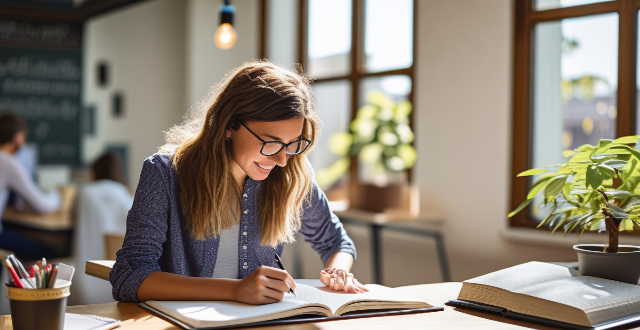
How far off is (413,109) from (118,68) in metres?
3.90

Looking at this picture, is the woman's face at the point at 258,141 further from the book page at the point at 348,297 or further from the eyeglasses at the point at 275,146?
the book page at the point at 348,297

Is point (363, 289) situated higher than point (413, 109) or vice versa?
point (413, 109)

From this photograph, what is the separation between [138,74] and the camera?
21.4 feet

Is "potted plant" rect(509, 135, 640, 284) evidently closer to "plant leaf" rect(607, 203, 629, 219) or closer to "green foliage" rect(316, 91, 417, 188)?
"plant leaf" rect(607, 203, 629, 219)

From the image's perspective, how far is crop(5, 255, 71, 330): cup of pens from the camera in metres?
1.05

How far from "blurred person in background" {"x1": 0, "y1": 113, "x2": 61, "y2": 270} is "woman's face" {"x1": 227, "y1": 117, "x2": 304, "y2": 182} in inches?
109

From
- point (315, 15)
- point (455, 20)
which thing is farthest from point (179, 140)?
point (315, 15)

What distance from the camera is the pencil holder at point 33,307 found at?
1.04m

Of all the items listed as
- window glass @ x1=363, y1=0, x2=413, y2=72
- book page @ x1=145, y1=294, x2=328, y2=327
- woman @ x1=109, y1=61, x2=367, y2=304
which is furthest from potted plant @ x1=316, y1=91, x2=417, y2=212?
book page @ x1=145, y1=294, x2=328, y2=327

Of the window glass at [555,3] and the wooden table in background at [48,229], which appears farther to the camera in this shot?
the wooden table in background at [48,229]

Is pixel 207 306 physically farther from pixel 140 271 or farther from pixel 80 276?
pixel 80 276

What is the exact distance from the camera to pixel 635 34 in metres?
2.88

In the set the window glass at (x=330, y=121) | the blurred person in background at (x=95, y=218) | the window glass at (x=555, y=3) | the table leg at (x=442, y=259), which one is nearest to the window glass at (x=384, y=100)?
the window glass at (x=330, y=121)

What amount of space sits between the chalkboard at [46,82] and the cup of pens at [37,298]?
532 centimetres
